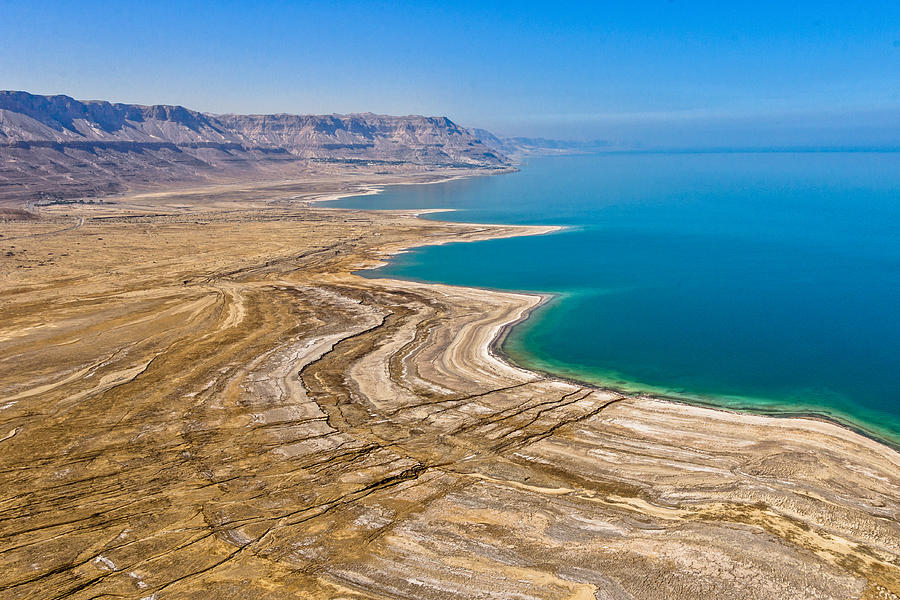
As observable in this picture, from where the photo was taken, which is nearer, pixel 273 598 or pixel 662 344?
pixel 273 598

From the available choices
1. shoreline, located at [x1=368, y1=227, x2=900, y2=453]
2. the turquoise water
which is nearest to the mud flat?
shoreline, located at [x1=368, y1=227, x2=900, y2=453]

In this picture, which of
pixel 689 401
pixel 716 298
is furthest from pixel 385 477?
pixel 716 298

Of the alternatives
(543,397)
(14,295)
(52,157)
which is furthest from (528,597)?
(52,157)

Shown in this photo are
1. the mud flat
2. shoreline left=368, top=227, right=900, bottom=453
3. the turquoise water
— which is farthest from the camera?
the turquoise water

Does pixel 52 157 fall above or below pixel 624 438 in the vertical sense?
above

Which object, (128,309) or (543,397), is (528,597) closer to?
(543,397)

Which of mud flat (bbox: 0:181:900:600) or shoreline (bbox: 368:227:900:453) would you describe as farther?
shoreline (bbox: 368:227:900:453)

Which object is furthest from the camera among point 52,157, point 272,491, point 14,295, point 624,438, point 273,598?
point 52,157

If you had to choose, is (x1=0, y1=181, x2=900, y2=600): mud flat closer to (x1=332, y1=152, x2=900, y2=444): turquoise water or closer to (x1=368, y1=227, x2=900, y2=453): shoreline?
(x1=368, y1=227, x2=900, y2=453): shoreline
